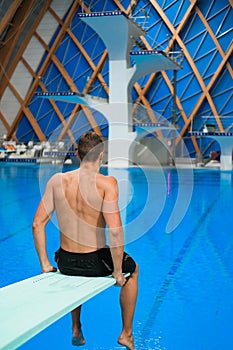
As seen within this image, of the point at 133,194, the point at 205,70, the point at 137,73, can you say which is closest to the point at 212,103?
the point at 205,70

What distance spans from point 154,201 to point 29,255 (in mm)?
6535

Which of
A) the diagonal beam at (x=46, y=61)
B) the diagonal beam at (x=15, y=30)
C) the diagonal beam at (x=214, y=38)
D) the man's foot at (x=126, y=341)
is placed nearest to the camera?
the man's foot at (x=126, y=341)

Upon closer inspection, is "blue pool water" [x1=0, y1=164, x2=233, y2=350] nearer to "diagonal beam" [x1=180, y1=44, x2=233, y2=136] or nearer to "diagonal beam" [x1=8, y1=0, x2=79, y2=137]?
"diagonal beam" [x1=180, y1=44, x2=233, y2=136]

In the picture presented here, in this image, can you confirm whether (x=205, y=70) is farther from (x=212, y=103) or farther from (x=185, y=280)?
(x=185, y=280)

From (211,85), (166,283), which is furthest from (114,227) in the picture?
(211,85)

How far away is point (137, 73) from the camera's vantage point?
89.3ft

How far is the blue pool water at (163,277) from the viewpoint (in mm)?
3781

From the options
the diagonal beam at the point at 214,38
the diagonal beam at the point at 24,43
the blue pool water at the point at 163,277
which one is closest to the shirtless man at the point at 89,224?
the blue pool water at the point at 163,277

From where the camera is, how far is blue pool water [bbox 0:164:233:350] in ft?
12.4

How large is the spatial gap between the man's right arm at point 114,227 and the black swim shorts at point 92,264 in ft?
0.43

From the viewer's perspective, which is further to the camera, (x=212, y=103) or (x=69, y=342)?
(x=212, y=103)

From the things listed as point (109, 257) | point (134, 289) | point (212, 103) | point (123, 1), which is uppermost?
point (123, 1)

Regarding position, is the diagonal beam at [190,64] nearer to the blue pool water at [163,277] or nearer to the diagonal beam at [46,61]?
the diagonal beam at [46,61]

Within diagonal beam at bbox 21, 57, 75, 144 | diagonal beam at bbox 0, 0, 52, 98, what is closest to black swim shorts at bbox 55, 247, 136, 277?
diagonal beam at bbox 21, 57, 75, 144
